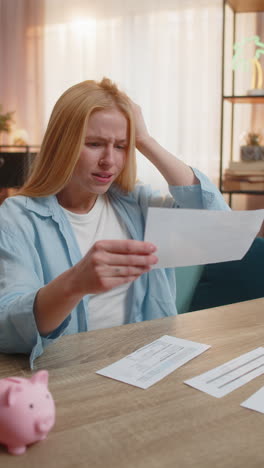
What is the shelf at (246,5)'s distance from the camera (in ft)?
10.3

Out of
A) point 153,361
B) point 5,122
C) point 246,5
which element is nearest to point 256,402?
point 153,361

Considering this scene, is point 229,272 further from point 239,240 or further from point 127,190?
point 239,240

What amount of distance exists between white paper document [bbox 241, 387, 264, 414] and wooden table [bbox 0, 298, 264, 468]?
0.4 inches

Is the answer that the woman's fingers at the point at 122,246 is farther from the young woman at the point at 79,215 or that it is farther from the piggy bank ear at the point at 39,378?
the piggy bank ear at the point at 39,378

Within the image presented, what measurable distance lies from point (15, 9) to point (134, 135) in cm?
422

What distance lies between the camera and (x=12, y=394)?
65 cm

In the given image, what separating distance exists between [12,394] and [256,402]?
36cm

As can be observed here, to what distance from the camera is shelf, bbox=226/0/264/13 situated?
314cm

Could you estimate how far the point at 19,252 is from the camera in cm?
115

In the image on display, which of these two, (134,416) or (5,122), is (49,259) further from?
(5,122)

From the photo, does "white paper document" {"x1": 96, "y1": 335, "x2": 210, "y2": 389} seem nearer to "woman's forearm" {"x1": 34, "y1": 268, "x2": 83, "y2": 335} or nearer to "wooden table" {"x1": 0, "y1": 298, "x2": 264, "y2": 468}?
"wooden table" {"x1": 0, "y1": 298, "x2": 264, "y2": 468}

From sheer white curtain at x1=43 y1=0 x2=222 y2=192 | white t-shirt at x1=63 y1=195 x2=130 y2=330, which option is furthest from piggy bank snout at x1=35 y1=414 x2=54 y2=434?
sheer white curtain at x1=43 y1=0 x2=222 y2=192

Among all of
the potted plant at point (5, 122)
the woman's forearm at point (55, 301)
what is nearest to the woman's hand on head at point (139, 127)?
the woman's forearm at point (55, 301)

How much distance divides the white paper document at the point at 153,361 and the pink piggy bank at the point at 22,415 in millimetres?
221
